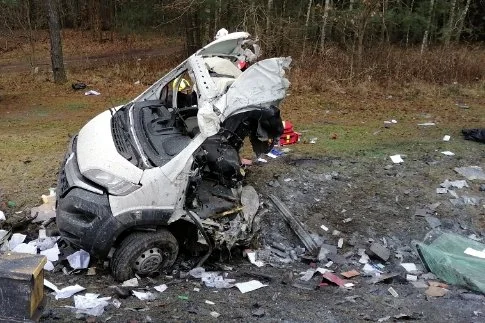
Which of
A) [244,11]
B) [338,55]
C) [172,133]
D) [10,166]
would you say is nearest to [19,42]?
[244,11]

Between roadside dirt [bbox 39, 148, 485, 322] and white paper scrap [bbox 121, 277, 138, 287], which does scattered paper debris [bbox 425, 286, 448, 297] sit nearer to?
roadside dirt [bbox 39, 148, 485, 322]

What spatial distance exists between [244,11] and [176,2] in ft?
6.70

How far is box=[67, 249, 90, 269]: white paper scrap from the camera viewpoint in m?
5.17

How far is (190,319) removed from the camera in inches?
170

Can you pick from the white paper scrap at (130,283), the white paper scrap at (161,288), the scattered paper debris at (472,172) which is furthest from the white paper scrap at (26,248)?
the scattered paper debris at (472,172)

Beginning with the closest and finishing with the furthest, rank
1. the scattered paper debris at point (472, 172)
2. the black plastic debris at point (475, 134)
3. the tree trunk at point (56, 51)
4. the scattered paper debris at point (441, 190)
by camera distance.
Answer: the scattered paper debris at point (441, 190) → the scattered paper debris at point (472, 172) → the black plastic debris at point (475, 134) → the tree trunk at point (56, 51)

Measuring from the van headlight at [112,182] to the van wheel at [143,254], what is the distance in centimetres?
46

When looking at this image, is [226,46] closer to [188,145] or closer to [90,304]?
[188,145]

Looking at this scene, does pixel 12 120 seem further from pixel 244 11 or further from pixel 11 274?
pixel 11 274

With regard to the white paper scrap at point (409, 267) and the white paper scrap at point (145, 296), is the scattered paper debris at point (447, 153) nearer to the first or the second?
the white paper scrap at point (409, 267)

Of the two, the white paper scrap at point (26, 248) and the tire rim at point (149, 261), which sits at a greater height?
the tire rim at point (149, 261)

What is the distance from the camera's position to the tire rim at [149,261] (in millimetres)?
4961

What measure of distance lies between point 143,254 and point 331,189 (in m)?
3.26

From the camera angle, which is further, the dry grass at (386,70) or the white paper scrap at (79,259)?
the dry grass at (386,70)
